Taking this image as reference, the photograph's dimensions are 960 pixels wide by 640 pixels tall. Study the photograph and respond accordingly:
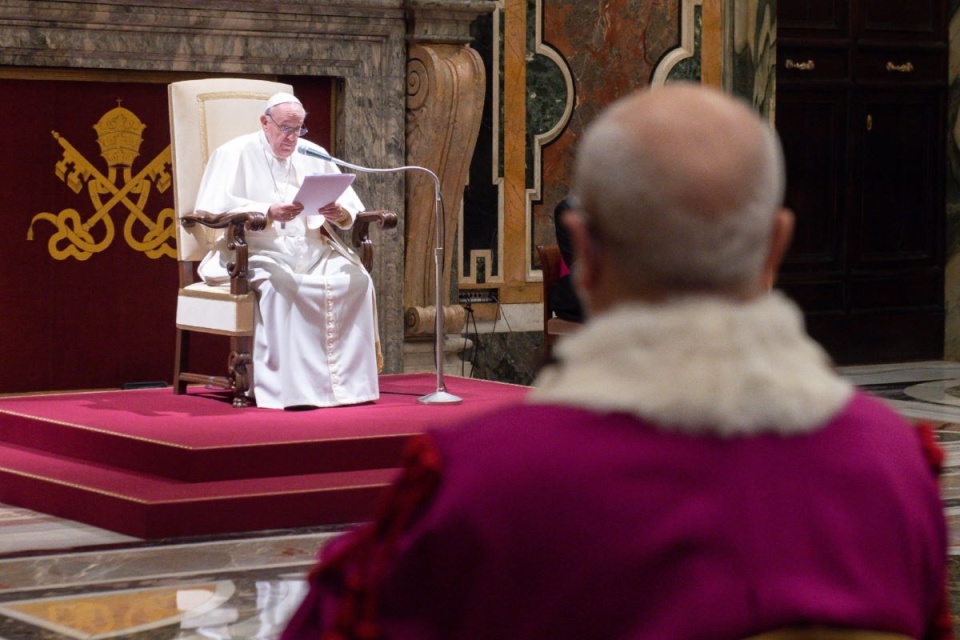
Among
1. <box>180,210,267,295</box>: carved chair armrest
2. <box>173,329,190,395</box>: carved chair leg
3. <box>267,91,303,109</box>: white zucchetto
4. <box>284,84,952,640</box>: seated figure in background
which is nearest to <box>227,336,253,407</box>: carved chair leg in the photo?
<box>180,210,267,295</box>: carved chair armrest

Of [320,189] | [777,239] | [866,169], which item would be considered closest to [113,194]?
[320,189]

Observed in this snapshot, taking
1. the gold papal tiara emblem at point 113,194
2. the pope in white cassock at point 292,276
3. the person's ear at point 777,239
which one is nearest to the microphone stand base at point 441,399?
the pope in white cassock at point 292,276

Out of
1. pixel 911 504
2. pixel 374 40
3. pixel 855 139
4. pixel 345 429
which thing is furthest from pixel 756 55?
pixel 911 504

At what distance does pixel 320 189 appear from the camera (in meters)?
5.46

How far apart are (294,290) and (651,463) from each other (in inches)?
180

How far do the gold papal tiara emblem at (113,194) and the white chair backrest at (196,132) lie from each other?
883 millimetres

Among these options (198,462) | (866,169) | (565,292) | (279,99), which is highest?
(279,99)

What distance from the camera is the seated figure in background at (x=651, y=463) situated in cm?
115

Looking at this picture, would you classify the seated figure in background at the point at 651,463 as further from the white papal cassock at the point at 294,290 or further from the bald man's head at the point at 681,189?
the white papal cassock at the point at 294,290

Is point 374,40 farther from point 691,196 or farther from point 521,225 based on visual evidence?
point 691,196

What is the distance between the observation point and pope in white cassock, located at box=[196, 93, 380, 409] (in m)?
5.63

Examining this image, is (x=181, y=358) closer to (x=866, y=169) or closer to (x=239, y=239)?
(x=239, y=239)

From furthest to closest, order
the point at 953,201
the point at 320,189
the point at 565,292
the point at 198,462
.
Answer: the point at 953,201, the point at 565,292, the point at 320,189, the point at 198,462

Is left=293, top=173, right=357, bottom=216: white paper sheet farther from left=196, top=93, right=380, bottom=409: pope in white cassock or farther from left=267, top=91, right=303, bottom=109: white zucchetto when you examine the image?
left=267, top=91, right=303, bottom=109: white zucchetto
